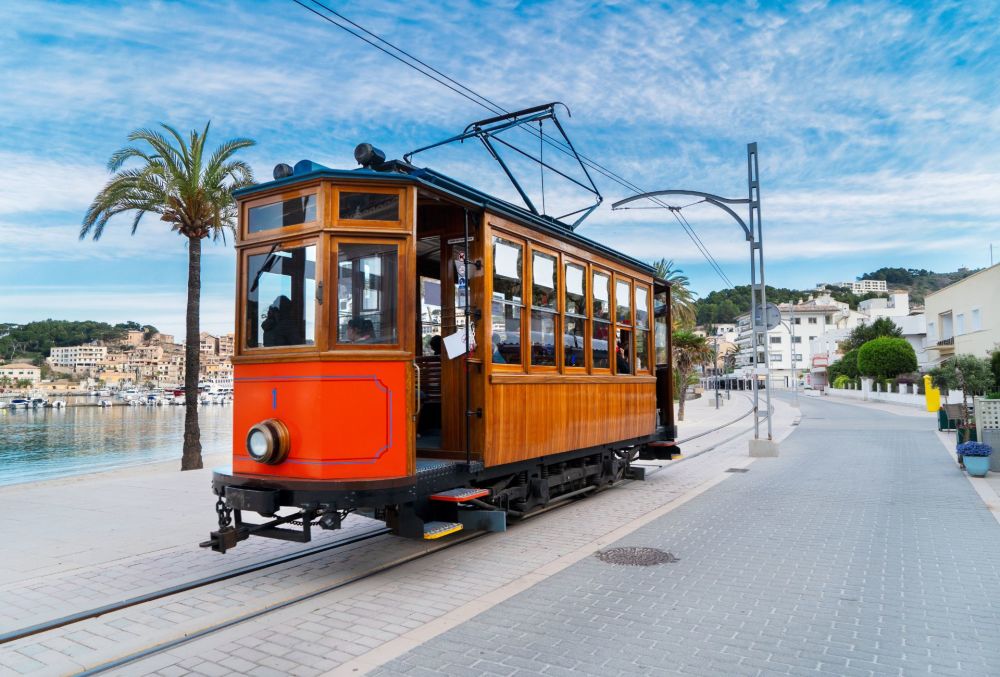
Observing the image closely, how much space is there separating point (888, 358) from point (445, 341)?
169ft

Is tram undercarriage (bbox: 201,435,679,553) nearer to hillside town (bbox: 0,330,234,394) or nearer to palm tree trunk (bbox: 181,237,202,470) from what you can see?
palm tree trunk (bbox: 181,237,202,470)

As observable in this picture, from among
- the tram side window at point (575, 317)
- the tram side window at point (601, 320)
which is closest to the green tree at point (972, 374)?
the tram side window at point (601, 320)

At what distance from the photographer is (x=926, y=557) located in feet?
21.7

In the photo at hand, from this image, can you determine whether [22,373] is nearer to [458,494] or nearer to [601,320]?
[601,320]

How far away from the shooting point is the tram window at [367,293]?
18.8 feet

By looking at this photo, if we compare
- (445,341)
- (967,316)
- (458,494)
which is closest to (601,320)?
(445,341)

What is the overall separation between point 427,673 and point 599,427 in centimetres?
579

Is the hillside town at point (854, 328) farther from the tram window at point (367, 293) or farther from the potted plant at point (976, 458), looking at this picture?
the tram window at point (367, 293)

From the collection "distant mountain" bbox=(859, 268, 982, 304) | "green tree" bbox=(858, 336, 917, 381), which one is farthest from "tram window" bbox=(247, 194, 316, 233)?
"distant mountain" bbox=(859, 268, 982, 304)

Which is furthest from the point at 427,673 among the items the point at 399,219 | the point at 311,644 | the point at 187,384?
the point at 187,384

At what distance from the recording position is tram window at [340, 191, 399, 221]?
582cm

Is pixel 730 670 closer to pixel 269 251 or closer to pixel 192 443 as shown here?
pixel 269 251

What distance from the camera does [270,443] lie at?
220 inches

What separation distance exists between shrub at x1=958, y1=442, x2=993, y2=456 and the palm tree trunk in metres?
15.4
